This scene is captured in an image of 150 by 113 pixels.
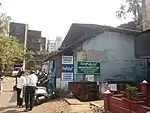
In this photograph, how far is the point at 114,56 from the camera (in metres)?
15.9

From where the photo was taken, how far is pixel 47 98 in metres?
13.7

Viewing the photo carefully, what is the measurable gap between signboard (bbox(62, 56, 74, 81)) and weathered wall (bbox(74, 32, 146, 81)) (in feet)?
1.40

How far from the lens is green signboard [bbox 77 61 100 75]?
14.8m

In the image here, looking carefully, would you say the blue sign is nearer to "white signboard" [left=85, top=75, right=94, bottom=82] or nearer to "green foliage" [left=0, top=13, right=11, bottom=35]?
"white signboard" [left=85, top=75, right=94, bottom=82]

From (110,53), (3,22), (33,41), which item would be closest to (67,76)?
(110,53)

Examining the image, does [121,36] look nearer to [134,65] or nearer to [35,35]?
[134,65]

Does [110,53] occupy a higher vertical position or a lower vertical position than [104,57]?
higher

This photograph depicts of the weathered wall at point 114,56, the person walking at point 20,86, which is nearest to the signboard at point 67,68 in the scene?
the weathered wall at point 114,56

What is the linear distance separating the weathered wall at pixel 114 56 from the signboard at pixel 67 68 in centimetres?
43

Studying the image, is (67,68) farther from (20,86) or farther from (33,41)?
(33,41)

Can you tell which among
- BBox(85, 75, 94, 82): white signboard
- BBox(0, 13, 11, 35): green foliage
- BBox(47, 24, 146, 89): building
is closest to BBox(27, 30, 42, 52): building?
BBox(0, 13, 11, 35): green foliage

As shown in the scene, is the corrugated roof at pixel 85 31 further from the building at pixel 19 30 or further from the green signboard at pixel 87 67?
the building at pixel 19 30

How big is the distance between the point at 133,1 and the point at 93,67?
997 cm

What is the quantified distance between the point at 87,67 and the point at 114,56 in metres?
2.08
